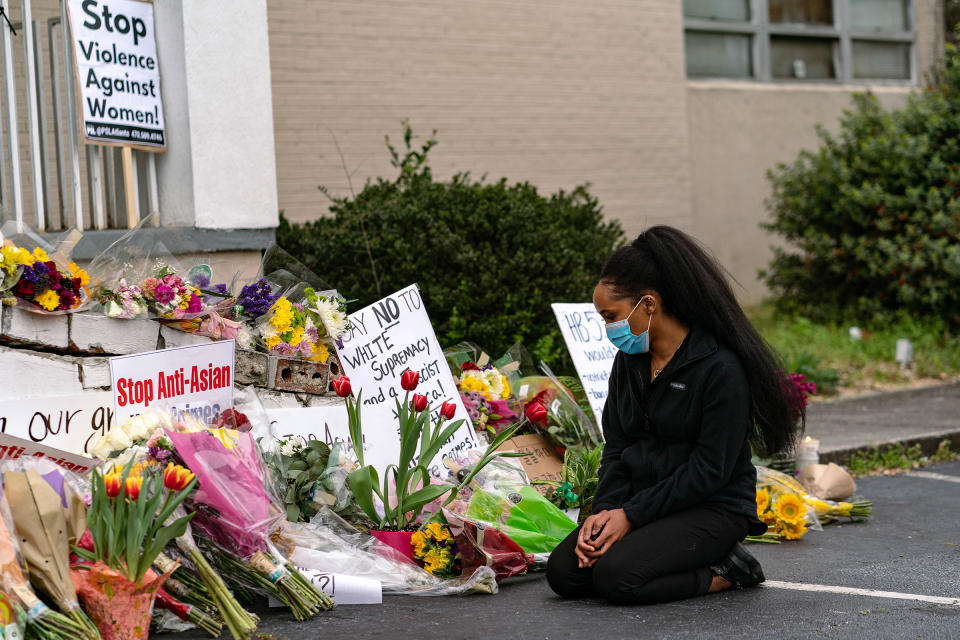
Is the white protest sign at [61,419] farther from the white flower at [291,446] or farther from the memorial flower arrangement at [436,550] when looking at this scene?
the memorial flower arrangement at [436,550]

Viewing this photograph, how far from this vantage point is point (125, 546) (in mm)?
3350

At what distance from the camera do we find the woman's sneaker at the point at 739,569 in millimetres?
4191

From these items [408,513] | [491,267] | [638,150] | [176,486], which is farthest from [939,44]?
[176,486]

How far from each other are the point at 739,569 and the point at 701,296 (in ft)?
3.51

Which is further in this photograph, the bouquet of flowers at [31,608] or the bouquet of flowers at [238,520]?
the bouquet of flowers at [238,520]

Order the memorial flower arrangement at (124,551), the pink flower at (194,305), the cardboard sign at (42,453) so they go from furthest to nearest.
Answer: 1. the pink flower at (194,305)
2. the cardboard sign at (42,453)
3. the memorial flower arrangement at (124,551)

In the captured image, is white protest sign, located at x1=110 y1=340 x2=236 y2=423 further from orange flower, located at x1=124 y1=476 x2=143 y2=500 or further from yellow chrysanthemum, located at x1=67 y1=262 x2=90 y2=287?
orange flower, located at x1=124 y1=476 x2=143 y2=500

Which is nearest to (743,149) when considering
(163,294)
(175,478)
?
(163,294)

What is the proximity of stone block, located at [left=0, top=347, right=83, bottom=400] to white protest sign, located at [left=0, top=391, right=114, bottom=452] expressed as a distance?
0.14 meters

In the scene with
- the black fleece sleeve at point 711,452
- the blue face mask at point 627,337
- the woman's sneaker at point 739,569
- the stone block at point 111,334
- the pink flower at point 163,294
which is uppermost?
the pink flower at point 163,294

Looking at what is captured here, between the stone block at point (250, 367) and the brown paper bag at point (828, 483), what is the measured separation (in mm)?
2866

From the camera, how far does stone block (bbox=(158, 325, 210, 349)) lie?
15.9 feet

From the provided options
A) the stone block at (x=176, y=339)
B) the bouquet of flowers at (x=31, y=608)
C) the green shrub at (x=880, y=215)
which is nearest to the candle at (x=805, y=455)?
the stone block at (x=176, y=339)

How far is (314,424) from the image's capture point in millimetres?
4910
